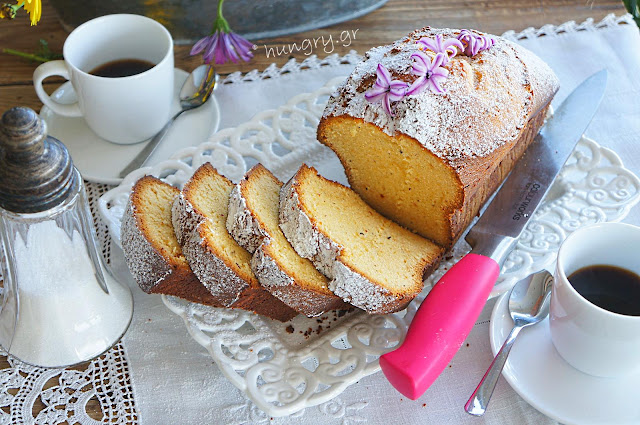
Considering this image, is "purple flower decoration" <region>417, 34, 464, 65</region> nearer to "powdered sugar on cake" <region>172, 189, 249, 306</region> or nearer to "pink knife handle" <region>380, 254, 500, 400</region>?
"pink knife handle" <region>380, 254, 500, 400</region>

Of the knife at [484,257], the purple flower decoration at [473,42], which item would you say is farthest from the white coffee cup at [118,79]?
the knife at [484,257]

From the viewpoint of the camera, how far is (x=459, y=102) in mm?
1903

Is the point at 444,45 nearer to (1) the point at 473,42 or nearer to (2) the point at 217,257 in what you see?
(1) the point at 473,42

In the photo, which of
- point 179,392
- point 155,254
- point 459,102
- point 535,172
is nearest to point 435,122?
point 459,102

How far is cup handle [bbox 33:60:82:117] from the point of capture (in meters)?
2.31

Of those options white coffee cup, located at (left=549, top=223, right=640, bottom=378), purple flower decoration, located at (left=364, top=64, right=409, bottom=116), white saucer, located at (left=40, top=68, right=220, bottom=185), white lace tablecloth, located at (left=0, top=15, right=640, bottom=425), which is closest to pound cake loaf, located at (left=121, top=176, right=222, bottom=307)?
white lace tablecloth, located at (left=0, top=15, right=640, bottom=425)

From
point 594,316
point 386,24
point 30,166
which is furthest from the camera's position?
point 386,24

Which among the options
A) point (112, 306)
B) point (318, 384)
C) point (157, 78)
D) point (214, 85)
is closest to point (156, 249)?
point (112, 306)

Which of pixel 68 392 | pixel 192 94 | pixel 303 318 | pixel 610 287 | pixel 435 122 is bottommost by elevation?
pixel 68 392

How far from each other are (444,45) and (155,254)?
3.48 feet

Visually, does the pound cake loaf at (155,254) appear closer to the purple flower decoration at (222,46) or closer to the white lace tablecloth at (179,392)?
the white lace tablecloth at (179,392)

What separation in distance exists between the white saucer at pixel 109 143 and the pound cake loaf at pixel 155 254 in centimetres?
40

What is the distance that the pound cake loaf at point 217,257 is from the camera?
70.3 inches

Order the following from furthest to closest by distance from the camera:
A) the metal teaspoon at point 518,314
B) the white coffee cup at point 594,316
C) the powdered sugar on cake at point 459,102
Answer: the powdered sugar on cake at point 459,102 < the metal teaspoon at point 518,314 < the white coffee cup at point 594,316
